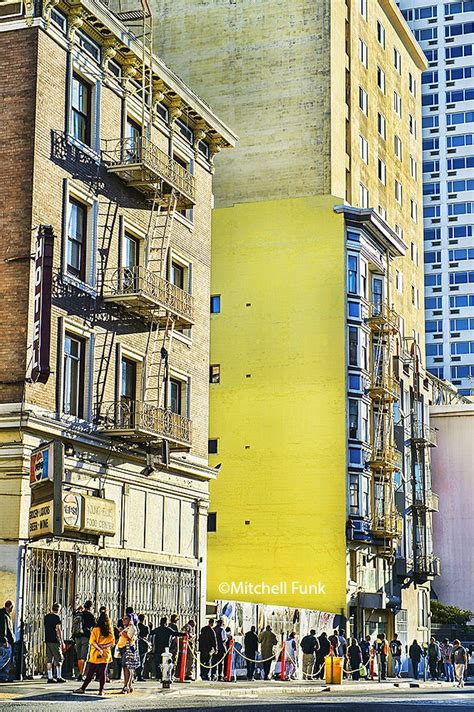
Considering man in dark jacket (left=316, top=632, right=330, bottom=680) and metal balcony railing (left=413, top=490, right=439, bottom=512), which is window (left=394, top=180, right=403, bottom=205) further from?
man in dark jacket (left=316, top=632, right=330, bottom=680)

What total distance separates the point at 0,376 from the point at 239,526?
26.2m

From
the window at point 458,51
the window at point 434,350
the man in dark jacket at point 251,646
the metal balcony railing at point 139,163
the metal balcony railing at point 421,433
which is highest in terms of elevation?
the window at point 458,51

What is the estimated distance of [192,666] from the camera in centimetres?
3484

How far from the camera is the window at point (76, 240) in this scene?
3462cm

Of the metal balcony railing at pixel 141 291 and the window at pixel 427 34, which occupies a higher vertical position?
the window at pixel 427 34

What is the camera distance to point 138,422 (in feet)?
118

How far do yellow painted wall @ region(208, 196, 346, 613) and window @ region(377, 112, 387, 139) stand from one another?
45.0 ft

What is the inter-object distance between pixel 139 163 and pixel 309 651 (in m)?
18.2

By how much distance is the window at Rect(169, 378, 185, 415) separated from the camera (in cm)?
4162

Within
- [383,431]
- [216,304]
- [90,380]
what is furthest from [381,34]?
[90,380]

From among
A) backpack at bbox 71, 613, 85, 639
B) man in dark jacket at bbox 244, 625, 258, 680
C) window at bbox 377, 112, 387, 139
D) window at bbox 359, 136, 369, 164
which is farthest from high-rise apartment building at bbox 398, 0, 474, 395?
backpack at bbox 71, 613, 85, 639

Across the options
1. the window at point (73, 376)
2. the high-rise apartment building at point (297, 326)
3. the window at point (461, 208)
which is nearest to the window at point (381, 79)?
the high-rise apartment building at point (297, 326)

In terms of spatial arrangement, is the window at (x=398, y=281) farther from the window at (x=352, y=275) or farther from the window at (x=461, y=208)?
the window at (x=461, y=208)

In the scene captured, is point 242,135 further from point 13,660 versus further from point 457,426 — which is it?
point 13,660
